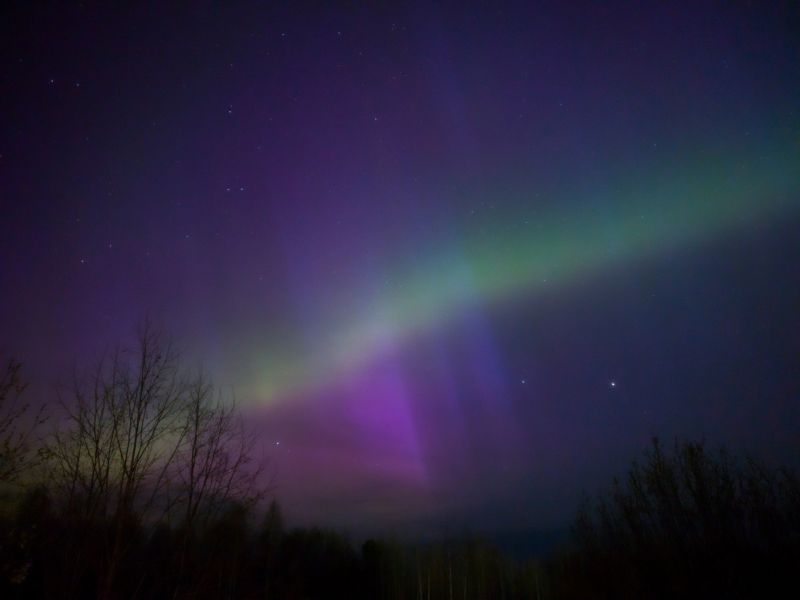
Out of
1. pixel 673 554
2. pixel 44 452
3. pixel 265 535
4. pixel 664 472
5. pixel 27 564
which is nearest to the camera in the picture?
pixel 27 564

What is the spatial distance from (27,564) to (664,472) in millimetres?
28066

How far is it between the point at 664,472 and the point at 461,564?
144 ft

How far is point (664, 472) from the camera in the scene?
25484mm

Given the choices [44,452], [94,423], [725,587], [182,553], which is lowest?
Answer: [725,587]

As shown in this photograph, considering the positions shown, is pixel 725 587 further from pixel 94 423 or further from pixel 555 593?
pixel 555 593

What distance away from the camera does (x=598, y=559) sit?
115 ft

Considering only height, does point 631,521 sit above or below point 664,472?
below

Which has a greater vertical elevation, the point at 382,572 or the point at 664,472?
the point at 664,472

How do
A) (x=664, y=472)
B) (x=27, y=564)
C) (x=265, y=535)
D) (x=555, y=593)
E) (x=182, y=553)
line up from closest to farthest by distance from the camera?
1. (x=27, y=564)
2. (x=182, y=553)
3. (x=664, y=472)
4. (x=555, y=593)
5. (x=265, y=535)

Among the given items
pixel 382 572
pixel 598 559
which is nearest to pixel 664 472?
pixel 598 559

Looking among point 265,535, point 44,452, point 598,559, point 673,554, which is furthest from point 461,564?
point 44,452

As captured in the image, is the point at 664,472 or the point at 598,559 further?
the point at 598,559

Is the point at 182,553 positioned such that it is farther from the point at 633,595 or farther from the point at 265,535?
the point at 265,535

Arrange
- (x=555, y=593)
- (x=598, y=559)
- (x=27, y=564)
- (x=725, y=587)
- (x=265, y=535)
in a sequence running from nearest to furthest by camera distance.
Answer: (x=27, y=564) → (x=725, y=587) → (x=598, y=559) → (x=555, y=593) → (x=265, y=535)
